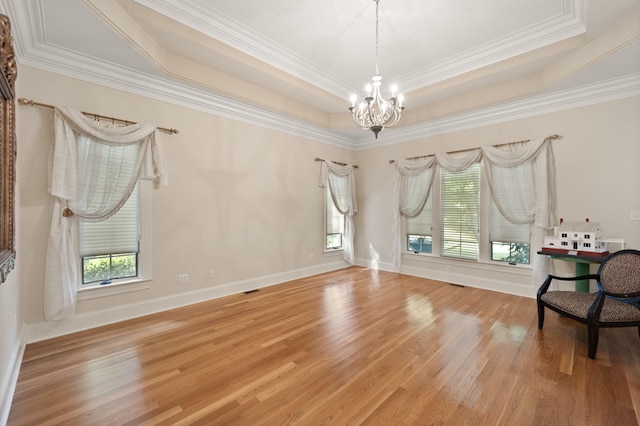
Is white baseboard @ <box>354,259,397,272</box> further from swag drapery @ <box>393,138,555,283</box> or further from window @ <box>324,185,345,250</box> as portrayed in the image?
swag drapery @ <box>393,138,555,283</box>

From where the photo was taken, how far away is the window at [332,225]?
241 inches

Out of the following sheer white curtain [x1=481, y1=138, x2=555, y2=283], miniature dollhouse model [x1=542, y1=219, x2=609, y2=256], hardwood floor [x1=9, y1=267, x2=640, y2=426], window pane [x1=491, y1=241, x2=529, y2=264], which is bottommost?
hardwood floor [x1=9, y1=267, x2=640, y2=426]

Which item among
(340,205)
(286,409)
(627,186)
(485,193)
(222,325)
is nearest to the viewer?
(286,409)

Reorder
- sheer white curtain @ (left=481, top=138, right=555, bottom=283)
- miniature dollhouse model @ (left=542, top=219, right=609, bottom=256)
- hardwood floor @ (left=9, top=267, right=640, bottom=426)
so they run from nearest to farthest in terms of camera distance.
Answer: hardwood floor @ (left=9, top=267, right=640, bottom=426) < miniature dollhouse model @ (left=542, top=219, right=609, bottom=256) < sheer white curtain @ (left=481, top=138, right=555, bottom=283)

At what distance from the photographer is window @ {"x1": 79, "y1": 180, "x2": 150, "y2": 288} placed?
3.24 meters

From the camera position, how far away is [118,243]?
3.42m

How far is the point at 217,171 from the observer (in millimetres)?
4281

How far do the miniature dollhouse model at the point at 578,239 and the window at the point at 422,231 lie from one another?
6.54ft

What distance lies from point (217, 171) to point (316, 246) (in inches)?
105

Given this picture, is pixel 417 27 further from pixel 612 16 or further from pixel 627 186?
pixel 627 186

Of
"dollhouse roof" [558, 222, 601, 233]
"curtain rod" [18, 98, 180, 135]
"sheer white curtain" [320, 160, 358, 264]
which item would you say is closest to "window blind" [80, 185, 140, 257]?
"curtain rod" [18, 98, 180, 135]

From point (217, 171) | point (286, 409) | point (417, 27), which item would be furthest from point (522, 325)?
point (217, 171)

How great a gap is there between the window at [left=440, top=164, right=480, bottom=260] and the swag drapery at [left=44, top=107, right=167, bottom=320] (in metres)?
5.16

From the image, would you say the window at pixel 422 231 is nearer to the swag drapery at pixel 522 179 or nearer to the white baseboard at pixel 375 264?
the swag drapery at pixel 522 179
